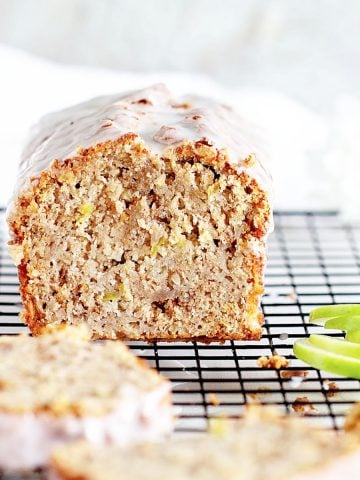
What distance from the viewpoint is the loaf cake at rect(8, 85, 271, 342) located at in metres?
5.46

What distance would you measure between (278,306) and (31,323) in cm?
149

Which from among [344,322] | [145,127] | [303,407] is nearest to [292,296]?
[344,322]

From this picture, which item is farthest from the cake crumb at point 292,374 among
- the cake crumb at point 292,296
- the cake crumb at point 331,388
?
the cake crumb at point 292,296

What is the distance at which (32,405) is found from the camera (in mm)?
4148

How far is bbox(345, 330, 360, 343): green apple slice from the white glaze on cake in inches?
64.8

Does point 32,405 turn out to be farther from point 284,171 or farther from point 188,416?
point 284,171

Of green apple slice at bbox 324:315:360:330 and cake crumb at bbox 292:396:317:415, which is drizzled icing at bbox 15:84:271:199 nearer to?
green apple slice at bbox 324:315:360:330

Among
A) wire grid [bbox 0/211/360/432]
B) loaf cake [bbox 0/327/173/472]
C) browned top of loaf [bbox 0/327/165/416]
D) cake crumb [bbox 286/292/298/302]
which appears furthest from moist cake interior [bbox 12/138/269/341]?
loaf cake [bbox 0/327/173/472]

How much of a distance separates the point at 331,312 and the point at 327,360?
0.66 m

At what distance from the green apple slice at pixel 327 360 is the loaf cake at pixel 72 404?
1133 mm

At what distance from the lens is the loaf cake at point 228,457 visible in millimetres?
3777

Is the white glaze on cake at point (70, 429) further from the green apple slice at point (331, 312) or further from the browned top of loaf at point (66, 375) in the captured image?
the green apple slice at point (331, 312)

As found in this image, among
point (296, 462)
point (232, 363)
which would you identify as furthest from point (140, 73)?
point (296, 462)

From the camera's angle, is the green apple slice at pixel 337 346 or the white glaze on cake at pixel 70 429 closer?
the white glaze on cake at pixel 70 429
